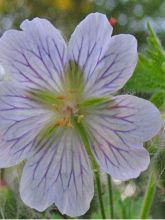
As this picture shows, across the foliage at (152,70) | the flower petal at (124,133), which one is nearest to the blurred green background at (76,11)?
the foliage at (152,70)

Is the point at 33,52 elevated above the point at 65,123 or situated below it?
above

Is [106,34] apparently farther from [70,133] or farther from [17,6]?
[17,6]

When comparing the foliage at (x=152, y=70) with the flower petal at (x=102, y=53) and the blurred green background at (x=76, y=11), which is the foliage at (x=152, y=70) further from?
the blurred green background at (x=76, y=11)

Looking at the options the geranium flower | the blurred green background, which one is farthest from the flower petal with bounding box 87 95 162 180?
the blurred green background

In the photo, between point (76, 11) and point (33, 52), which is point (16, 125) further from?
point (76, 11)

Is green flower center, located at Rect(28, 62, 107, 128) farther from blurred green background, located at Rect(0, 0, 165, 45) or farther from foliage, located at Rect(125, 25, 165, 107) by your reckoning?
blurred green background, located at Rect(0, 0, 165, 45)

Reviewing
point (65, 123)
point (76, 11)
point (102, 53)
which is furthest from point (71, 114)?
point (76, 11)

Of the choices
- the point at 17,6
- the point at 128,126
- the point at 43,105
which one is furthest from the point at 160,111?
the point at 17,6
